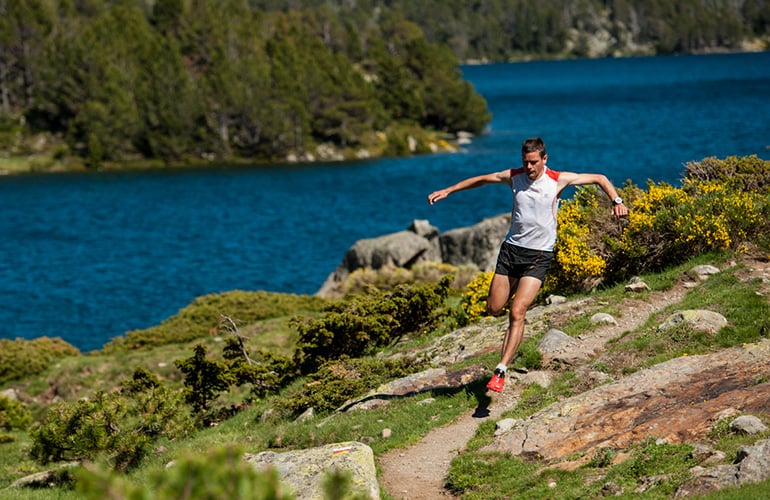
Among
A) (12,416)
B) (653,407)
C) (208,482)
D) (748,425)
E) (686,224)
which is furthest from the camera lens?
(12,416)

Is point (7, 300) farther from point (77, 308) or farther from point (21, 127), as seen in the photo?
point (21, 127)

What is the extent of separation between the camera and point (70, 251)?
192 feet

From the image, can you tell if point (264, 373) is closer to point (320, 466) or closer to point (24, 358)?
point (320, 466)

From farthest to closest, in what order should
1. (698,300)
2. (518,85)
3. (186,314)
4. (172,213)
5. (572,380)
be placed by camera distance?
(518,85) → (172,213) → (186,314) → (698,300) → (572,380)

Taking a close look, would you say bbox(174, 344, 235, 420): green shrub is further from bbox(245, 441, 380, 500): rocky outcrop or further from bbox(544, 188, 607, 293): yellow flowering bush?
bbox(544, 188, 607, 293): yellow flowering bush

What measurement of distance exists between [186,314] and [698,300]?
20849 mm

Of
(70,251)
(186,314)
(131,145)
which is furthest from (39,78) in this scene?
(186,314)

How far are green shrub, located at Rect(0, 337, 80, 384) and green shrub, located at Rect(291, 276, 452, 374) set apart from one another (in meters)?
11.5

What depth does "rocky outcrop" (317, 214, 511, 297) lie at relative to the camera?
36000mm

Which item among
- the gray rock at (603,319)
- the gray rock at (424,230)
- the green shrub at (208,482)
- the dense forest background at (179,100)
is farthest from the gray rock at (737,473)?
the dense forest background at (179,100)

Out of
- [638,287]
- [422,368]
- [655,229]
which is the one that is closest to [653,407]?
[638,287]

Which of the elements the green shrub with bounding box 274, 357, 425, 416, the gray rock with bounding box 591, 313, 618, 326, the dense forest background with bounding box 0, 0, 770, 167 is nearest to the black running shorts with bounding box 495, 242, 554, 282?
the gray rock with bounding box 591, 313, 618, 326

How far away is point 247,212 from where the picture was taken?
70.7 metres

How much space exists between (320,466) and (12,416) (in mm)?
14982
